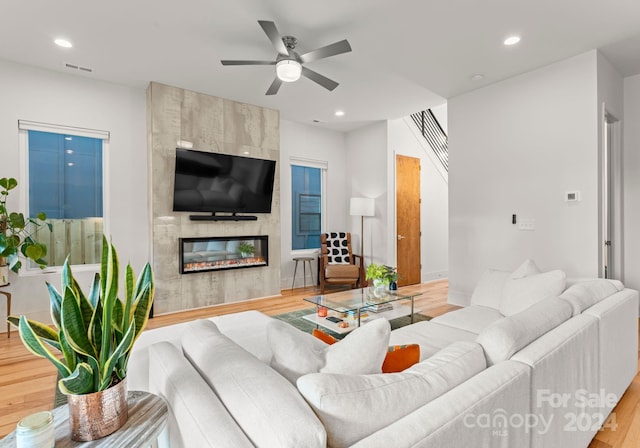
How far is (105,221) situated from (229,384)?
13.0ft

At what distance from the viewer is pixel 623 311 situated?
201 cm

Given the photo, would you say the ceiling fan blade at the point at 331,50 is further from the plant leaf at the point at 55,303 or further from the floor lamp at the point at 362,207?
the floor lamp at the point at 362,207

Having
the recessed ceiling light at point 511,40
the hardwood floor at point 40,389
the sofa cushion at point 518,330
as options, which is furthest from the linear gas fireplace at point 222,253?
the sofa cushion at point 518,330

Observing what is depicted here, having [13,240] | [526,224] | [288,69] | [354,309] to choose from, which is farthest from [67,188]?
[526,224]

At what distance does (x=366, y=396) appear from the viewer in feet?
2.89

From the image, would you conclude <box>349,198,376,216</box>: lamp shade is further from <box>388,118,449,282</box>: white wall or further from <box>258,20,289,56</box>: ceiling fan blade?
<box>258,20,289,56</box>: ceiling fan blade

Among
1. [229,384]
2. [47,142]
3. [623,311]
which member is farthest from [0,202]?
[623,311]

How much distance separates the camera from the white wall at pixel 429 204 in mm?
6062

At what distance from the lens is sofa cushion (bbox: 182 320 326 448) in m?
0.72

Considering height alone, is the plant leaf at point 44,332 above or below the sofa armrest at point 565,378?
above

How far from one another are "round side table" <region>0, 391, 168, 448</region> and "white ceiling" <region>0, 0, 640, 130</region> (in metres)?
2.73

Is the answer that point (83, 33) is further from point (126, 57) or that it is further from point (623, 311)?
point (623, 311)

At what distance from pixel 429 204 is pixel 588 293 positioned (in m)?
4.53

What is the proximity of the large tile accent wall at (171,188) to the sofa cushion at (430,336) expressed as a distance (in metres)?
3.00
